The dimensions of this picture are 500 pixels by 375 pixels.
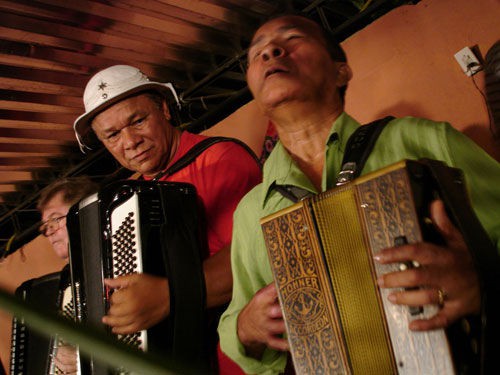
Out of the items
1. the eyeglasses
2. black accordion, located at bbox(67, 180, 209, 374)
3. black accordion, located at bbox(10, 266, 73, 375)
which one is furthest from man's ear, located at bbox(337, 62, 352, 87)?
the eyeglasses

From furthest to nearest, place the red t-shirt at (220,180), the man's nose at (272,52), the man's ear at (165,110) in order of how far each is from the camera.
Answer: the man's ear at (165,110) < the red t-shirt at (220,180) < the man's nose at (272,52)

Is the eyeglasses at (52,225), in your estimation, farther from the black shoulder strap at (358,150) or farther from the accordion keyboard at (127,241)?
the black shoulder strap at (358,150)

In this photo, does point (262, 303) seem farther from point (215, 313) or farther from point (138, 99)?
point (138, 99)

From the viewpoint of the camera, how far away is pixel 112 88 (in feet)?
7.77

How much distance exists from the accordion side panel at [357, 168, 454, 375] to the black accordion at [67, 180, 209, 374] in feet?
2.90

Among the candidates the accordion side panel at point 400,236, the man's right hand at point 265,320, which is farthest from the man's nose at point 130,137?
the accordion side panel at point 400,236

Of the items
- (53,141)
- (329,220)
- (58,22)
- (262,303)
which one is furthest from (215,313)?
(53,141)

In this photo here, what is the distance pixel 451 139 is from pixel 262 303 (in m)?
0.63

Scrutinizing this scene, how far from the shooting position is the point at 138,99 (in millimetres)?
2391

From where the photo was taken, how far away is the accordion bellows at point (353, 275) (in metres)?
0.96

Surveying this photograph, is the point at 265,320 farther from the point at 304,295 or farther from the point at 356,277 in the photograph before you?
the point at 356,277

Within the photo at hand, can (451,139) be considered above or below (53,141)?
below

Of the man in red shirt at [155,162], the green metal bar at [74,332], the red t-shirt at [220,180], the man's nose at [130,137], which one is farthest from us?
the man's nose at [130,137]

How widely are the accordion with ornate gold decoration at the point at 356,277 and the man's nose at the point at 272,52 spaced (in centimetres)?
61
